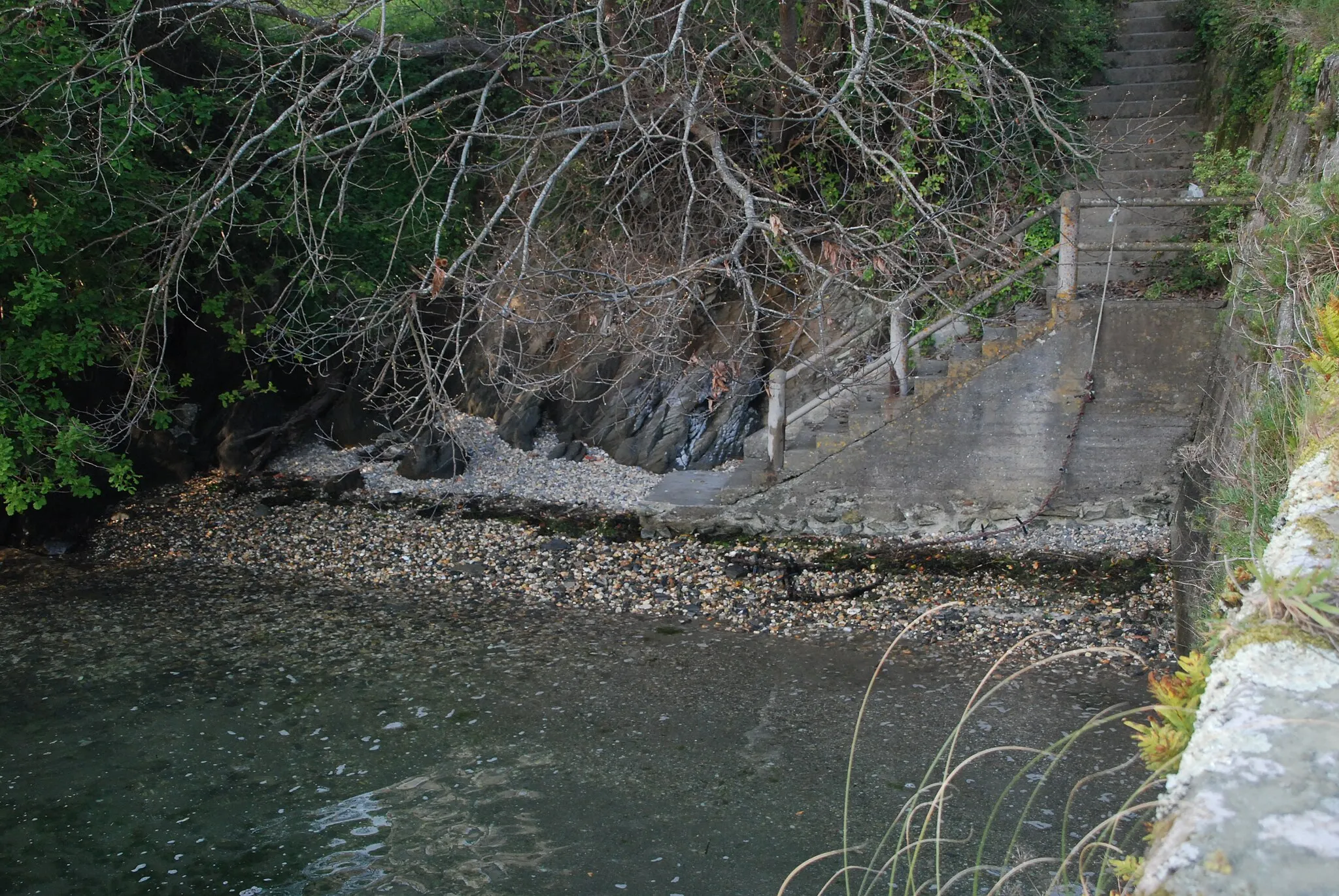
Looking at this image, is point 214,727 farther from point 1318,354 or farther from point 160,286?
point 1318,354

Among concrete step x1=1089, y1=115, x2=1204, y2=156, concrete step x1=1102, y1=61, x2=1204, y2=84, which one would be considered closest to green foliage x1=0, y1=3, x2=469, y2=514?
concrete step x1=1089, y1=115, x2=1204, y2=156

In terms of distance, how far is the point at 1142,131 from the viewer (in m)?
12.8

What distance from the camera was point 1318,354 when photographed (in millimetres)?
4934

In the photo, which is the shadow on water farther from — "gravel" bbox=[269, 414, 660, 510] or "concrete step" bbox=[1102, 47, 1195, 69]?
"concrete step" bbox=[1102, 47, 1195, 69]

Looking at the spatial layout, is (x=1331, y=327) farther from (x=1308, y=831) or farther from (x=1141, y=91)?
(x=1141, y=91)

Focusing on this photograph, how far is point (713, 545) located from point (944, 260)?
14.1ft

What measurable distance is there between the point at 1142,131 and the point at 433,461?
10.1m

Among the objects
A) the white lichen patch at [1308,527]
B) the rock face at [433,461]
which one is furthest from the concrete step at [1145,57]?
the white lichen patch at [1308,527]

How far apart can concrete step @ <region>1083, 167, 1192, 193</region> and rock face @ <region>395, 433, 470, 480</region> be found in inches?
344

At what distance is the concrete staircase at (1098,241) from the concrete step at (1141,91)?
0.05 ft

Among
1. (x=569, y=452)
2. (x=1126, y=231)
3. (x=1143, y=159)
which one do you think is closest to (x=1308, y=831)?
(x=1126, y=231)

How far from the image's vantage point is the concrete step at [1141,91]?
1356 centimetres

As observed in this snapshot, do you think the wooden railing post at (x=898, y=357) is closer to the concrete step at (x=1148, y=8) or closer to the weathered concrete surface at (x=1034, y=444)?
the weathered concrete surface at (x=1034, y=444)

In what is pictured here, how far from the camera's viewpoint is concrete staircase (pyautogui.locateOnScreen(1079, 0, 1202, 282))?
36.6 ft
